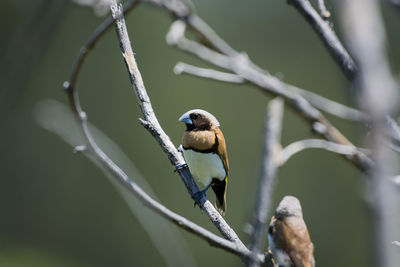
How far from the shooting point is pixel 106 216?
27.8 feet

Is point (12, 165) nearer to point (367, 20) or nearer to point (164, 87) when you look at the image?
point (164, 87)

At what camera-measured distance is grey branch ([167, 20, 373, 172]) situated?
1.06 metres

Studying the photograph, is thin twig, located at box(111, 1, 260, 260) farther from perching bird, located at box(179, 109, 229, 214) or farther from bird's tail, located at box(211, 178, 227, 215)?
bird's tail, located at box(211, 178, 227, 215)

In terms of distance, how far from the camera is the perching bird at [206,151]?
138 inches

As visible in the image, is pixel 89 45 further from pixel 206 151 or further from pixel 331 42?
pixel 206 151

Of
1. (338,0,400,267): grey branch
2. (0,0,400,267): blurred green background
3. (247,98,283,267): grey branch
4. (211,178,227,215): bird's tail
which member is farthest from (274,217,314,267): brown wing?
(0,0,400,267): blurred green background

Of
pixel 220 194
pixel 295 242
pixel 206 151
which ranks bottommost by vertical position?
Answer: pixel 295 242

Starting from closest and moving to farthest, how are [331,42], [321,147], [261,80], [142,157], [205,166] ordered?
1. [261,80]
2. [321,147]
3. [331,42]
4. [205,166]
5. [142,157]

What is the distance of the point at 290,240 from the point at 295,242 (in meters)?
0.03

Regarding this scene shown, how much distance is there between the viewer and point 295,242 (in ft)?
8.25

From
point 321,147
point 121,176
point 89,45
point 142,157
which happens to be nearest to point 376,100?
point 321,147

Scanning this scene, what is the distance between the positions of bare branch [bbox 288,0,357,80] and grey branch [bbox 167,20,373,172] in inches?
14.7

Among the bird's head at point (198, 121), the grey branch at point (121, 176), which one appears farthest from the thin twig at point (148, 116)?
the bird's head at point (198, 121)

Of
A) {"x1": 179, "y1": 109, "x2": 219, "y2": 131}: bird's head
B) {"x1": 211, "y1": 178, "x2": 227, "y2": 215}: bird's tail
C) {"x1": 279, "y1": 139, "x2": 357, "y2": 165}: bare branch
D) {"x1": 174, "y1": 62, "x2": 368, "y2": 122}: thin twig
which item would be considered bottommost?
{"x1": 211, "y1": 178, "x2": 227, "y2": 215}: bird's tail
